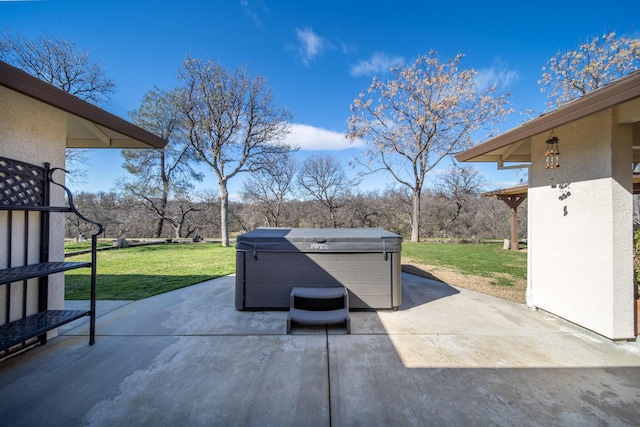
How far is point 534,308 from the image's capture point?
3.34 meters

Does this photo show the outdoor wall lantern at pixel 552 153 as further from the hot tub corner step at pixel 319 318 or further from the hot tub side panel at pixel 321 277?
the hot tub corner step at pixel 319 318

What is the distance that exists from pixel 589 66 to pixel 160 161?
19.7 metres

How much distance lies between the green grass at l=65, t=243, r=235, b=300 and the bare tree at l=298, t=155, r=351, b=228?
912cm

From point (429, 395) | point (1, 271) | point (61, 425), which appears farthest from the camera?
point (1, 271)

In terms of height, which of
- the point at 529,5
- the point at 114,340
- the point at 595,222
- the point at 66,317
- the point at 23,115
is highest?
the point at 529,5

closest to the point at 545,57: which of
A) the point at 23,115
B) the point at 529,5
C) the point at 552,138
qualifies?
the point at 529,5

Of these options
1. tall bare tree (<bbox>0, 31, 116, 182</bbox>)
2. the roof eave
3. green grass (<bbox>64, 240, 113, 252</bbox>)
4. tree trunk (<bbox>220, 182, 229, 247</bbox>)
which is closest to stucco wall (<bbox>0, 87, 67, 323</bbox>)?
the roof eave

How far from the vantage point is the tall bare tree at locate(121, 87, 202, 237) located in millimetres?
13500

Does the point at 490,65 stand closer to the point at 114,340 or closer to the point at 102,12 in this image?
the point at 102,12

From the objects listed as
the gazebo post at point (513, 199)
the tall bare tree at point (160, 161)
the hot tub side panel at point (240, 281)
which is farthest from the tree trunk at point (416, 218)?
the tall bare tree at point (160, 161)

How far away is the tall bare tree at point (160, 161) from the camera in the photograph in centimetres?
1350

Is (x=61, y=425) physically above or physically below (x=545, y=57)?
below

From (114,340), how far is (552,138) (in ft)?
17.5

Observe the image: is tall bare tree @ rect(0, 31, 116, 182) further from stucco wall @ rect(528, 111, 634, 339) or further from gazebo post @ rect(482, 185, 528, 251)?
gazebo post @ rect(482, 185, 528, 251)
